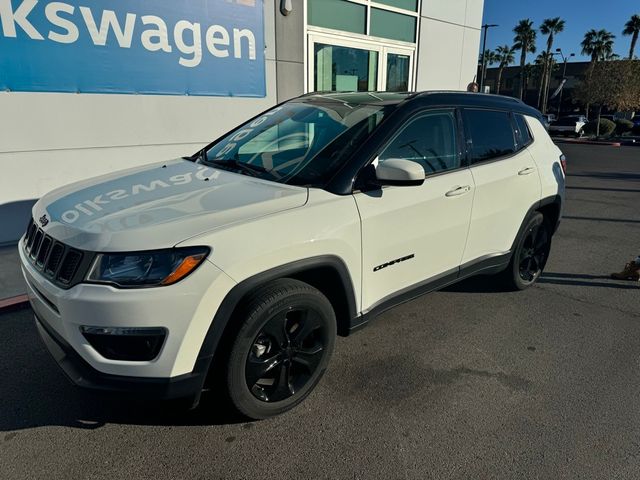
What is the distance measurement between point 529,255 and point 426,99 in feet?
6.66

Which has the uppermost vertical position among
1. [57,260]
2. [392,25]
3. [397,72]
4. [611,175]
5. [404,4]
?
[404,4]

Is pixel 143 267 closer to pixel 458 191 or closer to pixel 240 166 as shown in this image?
pixel 240 166

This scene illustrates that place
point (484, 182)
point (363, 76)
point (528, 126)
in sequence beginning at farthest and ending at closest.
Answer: point (363, 76) < point (528, 126) < point (484, 182)

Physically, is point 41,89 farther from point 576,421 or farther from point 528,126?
point 576,421

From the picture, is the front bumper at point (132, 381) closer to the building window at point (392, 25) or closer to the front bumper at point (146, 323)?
the front bumper at point (146, 323)

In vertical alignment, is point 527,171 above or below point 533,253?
above

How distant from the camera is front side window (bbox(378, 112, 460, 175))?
2973mm

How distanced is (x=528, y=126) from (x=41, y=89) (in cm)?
546

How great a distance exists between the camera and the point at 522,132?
159 inches

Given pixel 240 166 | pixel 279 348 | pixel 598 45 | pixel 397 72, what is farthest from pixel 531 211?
pixel 598 45

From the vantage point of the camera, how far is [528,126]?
13.5ft

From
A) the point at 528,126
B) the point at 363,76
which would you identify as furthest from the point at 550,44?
the point at 528,126

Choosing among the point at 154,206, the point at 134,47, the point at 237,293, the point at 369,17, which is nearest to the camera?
the point at 237,293

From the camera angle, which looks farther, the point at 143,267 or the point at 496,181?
the point at 496,181
